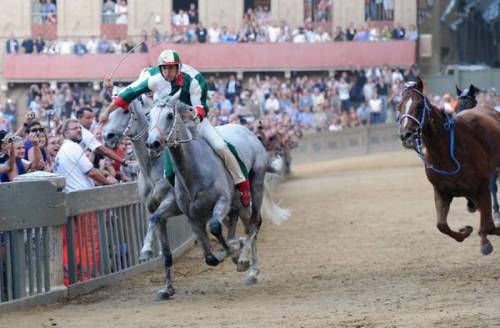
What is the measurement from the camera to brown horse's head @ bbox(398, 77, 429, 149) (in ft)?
39.9

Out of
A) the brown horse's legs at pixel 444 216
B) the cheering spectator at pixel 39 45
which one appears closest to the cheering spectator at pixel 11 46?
the cheering spectator at pixel 39 45

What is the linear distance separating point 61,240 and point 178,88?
1854 mm

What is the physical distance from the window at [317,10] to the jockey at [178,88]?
3313 centimetres

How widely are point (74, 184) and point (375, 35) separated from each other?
30705 millimetres

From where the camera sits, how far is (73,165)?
12852 millimetres

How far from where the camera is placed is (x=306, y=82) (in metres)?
40.7

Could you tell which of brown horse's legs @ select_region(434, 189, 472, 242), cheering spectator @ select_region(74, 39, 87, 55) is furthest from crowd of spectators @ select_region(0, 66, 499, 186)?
brown horse's legs @ select_region(434, 189, 472, 242)

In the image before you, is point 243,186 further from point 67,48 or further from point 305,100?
point 67,48

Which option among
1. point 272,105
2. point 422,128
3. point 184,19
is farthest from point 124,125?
point 184,19

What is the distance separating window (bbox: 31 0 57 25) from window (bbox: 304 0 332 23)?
9531mm

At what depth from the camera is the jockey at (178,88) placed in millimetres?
11414

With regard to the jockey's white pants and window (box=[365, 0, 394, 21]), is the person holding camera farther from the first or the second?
window (box=[365, 0, 394, 21])

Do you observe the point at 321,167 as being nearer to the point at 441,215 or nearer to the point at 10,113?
the point at 10,113

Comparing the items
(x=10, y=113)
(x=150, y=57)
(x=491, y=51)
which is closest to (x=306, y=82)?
(x=150, y=57)
